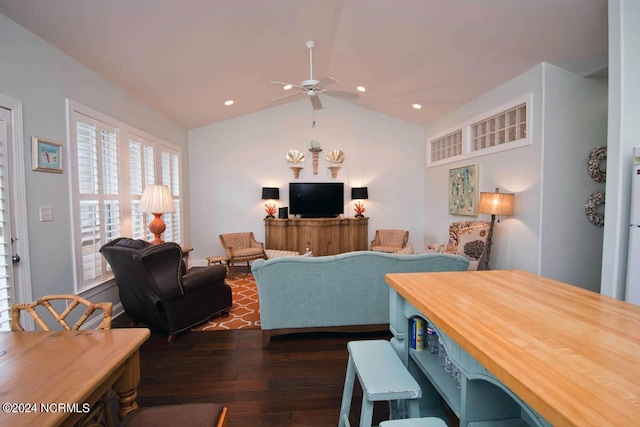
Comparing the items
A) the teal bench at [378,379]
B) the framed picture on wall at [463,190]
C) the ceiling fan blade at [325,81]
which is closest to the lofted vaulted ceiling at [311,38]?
the ceiling fan blade at [325,81]

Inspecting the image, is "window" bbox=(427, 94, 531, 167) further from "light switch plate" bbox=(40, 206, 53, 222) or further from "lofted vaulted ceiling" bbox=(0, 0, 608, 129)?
"light switch plate" bbox=(40, 206, 53, 222)

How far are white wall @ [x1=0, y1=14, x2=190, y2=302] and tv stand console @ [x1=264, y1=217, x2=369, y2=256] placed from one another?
3.49 metres

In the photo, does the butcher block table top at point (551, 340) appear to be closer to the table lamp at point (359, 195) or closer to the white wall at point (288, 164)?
the table lamp at point (359, 195)

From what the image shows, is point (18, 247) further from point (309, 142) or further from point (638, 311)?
point (309, 142)

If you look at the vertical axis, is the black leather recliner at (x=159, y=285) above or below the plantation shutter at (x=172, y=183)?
below

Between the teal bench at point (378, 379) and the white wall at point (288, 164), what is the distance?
16.8 feet

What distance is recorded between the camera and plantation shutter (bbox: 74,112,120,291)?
3.04 m

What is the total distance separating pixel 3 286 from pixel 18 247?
0.31 metres

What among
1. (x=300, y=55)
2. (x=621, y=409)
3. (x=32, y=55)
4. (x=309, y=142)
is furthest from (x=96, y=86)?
(x=621, y=409)

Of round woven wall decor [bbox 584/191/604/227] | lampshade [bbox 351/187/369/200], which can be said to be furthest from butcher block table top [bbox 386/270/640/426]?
lampshade [bbox 351/187/369/200]

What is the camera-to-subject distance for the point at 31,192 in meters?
2.46

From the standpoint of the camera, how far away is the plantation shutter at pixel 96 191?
120 inches

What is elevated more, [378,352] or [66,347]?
[66,347]

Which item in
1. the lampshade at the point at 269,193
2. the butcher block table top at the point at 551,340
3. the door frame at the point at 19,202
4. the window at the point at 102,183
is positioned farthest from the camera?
the lampshade at the point at 269,193
